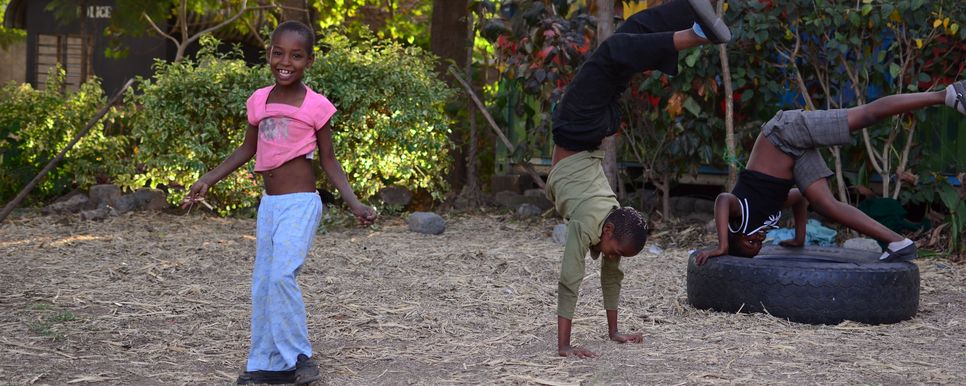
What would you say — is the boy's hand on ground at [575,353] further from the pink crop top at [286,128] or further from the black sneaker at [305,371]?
the pink crop top at [286,128]

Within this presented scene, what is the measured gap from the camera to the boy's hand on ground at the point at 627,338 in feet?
16.4

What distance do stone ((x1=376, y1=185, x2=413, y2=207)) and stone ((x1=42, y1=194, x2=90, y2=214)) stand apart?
2.93m

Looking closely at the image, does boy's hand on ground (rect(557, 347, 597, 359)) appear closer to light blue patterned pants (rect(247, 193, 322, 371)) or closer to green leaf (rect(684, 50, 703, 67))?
light blue patterned pants (rect(247, 193, 322, 371))

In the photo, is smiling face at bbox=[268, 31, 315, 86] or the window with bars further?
the window with bars

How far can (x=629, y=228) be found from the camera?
4.48 metres

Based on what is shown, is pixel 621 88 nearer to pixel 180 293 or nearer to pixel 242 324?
pixel 242 324

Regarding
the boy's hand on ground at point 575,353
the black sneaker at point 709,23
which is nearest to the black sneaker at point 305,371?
the boy's hand on ground at point 575,353

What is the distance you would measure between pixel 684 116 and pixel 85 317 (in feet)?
17.6

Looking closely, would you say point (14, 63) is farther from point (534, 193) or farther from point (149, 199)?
point (534, 193)

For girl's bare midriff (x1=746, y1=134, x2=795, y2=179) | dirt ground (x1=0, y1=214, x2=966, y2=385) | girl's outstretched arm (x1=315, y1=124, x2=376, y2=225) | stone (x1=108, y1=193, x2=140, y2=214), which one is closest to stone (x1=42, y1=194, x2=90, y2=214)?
stone (x1=108, y1=193, x2=140, y2=214)

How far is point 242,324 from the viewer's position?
542cm

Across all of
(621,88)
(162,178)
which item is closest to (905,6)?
(621,88)

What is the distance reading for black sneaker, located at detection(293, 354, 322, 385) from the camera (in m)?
4.15

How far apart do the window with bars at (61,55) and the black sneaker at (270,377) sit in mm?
14073
